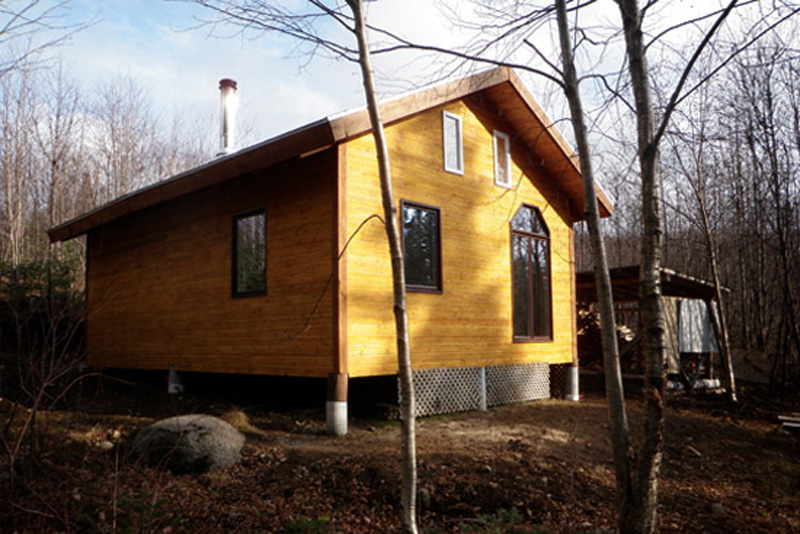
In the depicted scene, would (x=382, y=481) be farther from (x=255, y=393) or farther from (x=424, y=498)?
(x=255, y=393)

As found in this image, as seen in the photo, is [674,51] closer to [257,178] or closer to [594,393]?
[257,178]

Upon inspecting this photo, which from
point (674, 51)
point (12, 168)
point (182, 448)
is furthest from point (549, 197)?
point (12, 168)

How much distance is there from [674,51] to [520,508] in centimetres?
396

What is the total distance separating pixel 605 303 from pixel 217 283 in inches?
273

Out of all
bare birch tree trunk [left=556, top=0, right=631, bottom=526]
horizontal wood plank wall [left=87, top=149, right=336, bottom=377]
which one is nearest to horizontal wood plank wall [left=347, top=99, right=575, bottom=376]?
horizontal wood plank wall [left=87, top=149, right=336, bottom=377]

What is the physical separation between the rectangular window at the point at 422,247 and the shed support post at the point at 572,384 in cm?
435

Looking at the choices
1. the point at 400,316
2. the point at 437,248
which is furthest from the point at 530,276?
the point at 400,316

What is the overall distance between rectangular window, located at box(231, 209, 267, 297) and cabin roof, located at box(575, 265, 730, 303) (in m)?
7.37

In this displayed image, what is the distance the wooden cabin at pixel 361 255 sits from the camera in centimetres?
791

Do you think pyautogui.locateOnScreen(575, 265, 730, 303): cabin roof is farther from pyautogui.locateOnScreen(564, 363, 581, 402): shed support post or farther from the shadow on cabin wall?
the shadow on cabin wall

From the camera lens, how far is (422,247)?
899 centimetres

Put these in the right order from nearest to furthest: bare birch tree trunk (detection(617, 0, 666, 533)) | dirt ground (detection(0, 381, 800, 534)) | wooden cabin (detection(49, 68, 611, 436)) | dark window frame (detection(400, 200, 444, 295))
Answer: bare birch tree trunk (detection(617, 0, 666, 533))
dirt ground (detection(0, 381, 800, 534))
wooden cabin (detection(49, 68, 611, 436))
dark window frame (detection(400, 200, 444, 295))

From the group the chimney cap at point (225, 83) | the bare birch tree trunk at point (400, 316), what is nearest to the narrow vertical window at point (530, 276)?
the chimney cap at point (225, 83)

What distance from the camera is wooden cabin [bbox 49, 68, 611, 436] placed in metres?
7.91
